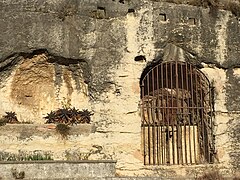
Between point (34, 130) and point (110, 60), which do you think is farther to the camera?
point (110, 60)

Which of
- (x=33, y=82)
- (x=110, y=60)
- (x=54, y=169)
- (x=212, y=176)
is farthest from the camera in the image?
(x=33, y=82)

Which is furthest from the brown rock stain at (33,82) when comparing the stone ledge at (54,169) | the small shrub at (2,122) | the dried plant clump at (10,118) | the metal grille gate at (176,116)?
the stone ledge at (54,169)

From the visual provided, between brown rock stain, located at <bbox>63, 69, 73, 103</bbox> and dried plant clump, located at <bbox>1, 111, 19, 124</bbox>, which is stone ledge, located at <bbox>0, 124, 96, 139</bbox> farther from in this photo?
brown rock stain, located at <bbox>63, 69, 73, 103</bbox>

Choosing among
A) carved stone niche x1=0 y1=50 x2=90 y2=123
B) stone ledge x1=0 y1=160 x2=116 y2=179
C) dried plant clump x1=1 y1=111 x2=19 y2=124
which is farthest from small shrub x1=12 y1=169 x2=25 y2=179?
A: carved stone niche x1=0 y1=50 x2=90 y2=123

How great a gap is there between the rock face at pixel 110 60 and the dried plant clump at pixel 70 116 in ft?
0.84

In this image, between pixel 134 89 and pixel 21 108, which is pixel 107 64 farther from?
pixel 21 108

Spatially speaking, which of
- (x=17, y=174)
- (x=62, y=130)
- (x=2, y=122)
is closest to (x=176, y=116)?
(x=62, y=130)

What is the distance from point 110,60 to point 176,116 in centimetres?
329

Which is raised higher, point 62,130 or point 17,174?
point 62,130

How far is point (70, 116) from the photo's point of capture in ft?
44.5

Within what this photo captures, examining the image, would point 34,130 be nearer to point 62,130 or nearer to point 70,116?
point 62,130

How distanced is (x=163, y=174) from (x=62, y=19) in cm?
532

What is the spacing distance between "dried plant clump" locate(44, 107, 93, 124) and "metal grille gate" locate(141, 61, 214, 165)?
1.87 metres

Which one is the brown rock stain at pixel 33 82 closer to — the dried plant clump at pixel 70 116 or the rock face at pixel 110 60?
the rock face at pixel 110 60
